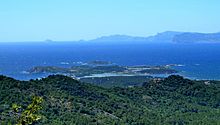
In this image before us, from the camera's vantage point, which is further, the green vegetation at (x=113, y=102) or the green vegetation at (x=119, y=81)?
the green vegetation at (x=119, y=81)

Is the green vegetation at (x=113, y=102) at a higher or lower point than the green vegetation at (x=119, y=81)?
higher

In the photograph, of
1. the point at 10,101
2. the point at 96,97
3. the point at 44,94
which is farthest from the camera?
the point at 96,97

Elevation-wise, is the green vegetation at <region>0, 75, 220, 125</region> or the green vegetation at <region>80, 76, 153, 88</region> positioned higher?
the green vegetation at <region>0, 75, 220, 125</region>

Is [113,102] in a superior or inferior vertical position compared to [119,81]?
superior

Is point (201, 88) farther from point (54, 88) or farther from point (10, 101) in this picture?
point (10, 101)

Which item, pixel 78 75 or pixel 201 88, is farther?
pixel 78 75

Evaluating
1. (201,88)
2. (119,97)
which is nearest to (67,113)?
(119,97)

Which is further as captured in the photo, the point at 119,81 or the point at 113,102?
the point at 119,81

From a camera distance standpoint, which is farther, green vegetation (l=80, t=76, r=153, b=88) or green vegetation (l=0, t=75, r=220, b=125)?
green vegetation (l=80, t=76, r=153, b=88)
